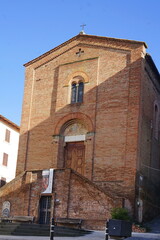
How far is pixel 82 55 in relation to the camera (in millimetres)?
29625

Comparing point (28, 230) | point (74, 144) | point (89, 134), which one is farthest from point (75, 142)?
point (28, 230)

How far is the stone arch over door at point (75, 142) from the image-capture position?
27.6 metres

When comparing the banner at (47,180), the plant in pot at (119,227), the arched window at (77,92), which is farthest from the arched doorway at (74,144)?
the plant in pot at (119,227)

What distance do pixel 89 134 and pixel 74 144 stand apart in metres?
1.53

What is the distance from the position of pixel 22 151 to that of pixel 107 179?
697 cm

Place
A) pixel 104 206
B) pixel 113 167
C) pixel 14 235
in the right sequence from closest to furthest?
pixel 14 235 < pixel 104 206 < pixel 113 167

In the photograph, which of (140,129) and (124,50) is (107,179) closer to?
(140,129)

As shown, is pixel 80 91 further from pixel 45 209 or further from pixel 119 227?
pixel 119 227

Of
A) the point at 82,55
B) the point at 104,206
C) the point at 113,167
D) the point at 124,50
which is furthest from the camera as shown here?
the point at 82,55

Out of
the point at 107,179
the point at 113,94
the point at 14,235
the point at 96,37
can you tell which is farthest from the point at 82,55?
the point at 14,235

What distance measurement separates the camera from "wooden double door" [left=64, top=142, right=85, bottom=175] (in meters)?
27.8

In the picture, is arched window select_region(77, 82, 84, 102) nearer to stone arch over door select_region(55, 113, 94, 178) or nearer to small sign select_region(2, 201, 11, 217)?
stone arch over door select_region(55, 113, 94, 178)

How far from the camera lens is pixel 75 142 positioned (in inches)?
1123

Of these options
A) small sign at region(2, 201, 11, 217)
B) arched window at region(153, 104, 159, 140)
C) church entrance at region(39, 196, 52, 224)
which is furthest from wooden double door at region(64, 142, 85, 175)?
arched window at region(153, 104, 159, 140)
